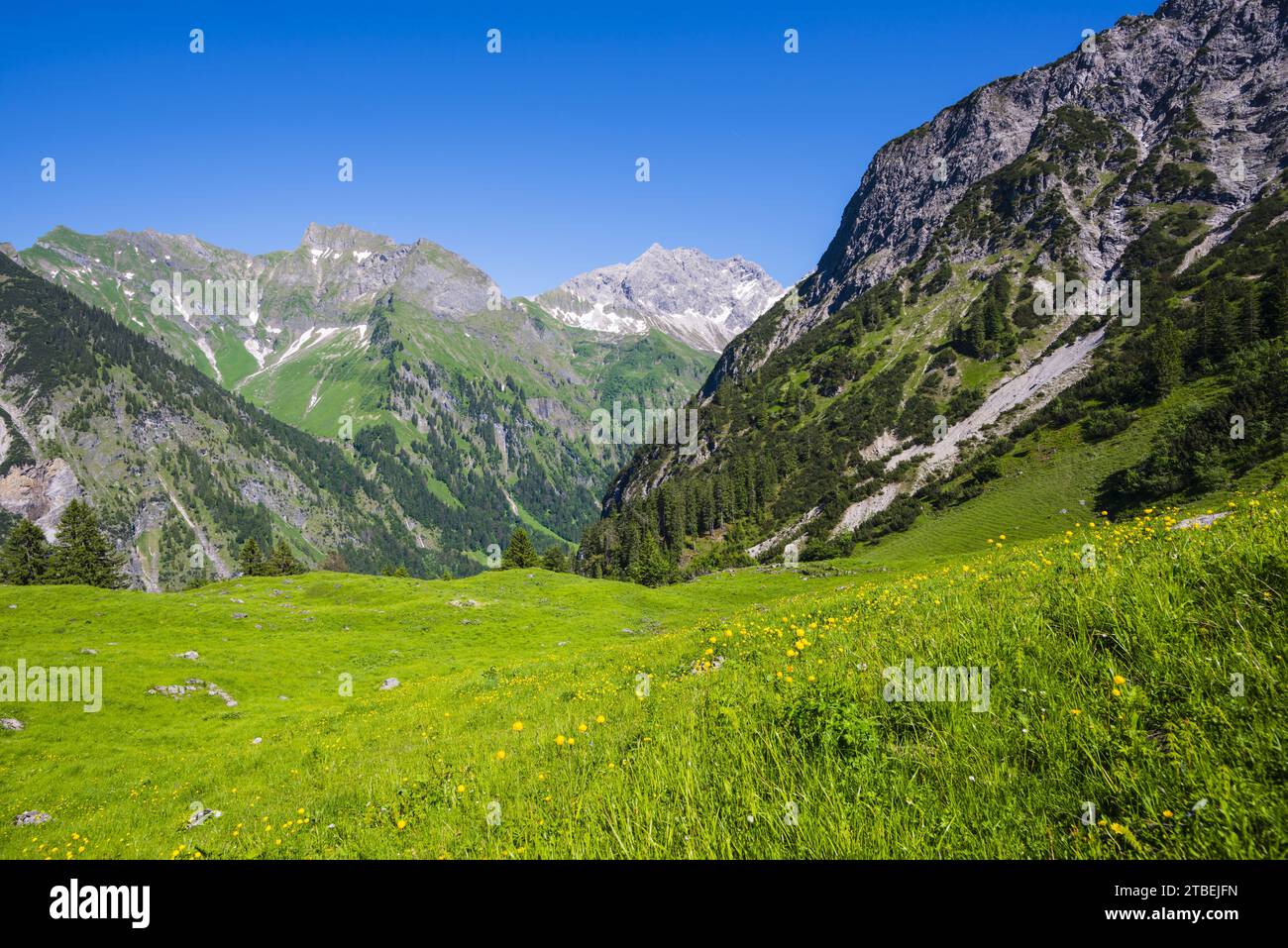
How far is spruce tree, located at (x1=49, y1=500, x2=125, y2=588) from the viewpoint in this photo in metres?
82.7

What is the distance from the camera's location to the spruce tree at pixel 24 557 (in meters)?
81.4

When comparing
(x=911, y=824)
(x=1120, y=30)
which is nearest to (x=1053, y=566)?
(x=911, y=824)

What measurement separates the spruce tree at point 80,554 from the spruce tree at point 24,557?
1829 mm

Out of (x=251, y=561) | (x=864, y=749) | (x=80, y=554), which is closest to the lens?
(x=864, y=749)

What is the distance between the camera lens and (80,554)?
3346 inches

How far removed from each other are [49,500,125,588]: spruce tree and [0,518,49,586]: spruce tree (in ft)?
6.00

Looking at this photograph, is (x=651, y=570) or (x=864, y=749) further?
(x=651, y=570)

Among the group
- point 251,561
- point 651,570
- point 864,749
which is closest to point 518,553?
point 651,570

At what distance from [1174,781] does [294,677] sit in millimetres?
43777

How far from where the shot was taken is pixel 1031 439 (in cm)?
8988

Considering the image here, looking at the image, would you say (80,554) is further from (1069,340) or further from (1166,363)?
(1069,340)

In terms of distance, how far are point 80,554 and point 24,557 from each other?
7.23 metres

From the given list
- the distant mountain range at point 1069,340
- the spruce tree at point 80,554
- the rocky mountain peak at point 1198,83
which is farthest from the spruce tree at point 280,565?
the rocky mountain peak at point 1198,83

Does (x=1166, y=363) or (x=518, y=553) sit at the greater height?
(x=1166, y=363)
